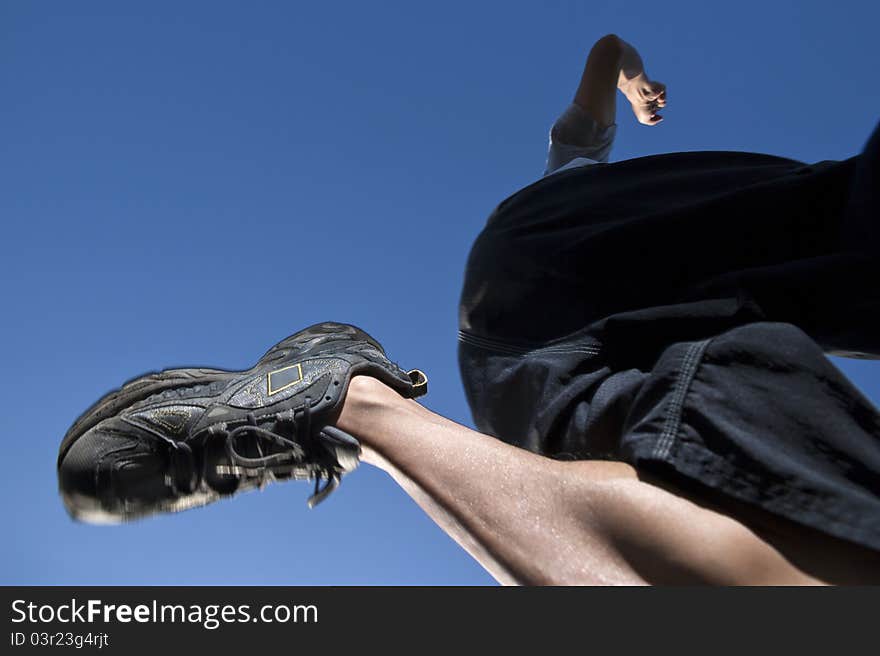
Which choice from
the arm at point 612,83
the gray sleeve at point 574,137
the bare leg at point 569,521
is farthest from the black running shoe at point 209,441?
the arm at point 612,83

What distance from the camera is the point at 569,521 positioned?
72 centimetres

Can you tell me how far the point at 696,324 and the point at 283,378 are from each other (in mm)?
601

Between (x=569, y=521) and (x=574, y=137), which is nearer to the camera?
(x=569, y=521)

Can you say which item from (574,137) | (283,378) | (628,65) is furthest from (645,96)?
(283,378)

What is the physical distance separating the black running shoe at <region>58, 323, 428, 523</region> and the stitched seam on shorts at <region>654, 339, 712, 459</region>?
42 centimetres

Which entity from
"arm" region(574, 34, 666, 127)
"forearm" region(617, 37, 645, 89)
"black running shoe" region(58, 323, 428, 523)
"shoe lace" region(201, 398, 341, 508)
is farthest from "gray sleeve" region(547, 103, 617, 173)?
"shoe lace" region(201, 398, 341, 508)

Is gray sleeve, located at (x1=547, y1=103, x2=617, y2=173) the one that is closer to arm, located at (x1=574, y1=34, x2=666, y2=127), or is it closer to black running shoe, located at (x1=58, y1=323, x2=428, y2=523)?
arm, located at (x1=574, y1=34, x2=666, y2=127)

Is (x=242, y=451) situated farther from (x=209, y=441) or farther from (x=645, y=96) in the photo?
(x=645, y=96)

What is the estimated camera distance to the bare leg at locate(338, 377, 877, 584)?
653mm

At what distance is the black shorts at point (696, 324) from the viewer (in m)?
0.69

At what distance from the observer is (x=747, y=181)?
105cm
